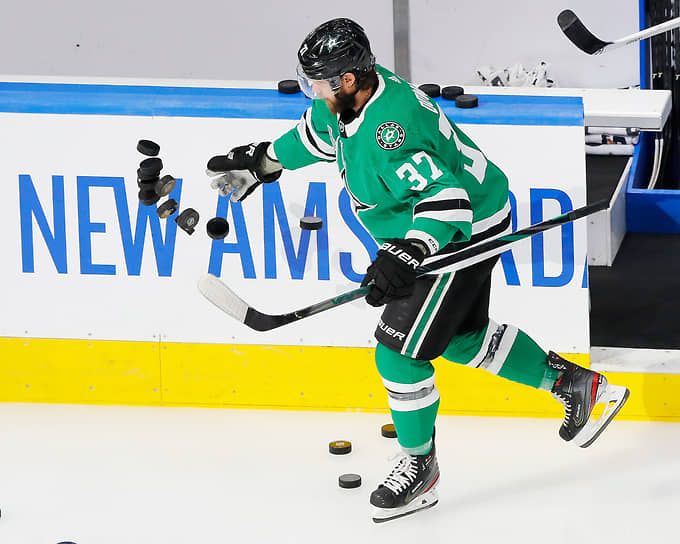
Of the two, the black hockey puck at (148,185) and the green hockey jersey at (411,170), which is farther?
the black hockey puck at (148,185)

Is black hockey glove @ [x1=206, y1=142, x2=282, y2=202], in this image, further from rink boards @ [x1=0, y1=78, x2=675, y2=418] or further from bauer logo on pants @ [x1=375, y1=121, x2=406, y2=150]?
bauer logo on pants @ [x1=375, y1=121, x2=406, y2=150]

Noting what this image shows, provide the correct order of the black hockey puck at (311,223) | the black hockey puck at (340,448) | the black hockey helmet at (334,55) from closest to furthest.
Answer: the black hockey helmet at (334,55) → the black hockey puck at (340,448) → the black hockey puck at (311,223)

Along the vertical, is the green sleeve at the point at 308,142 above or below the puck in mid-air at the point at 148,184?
above

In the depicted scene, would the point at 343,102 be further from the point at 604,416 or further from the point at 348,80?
the point at 604,416

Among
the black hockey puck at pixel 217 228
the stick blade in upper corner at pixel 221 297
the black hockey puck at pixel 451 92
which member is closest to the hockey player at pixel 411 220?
the black hockey puck at pixel 217 228

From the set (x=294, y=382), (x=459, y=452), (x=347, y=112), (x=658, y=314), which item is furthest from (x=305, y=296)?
(x=658, y=314)

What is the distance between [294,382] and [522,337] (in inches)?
33.4

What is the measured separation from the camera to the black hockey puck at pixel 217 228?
11.4 feet

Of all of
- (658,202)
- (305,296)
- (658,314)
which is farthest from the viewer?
(658,202)

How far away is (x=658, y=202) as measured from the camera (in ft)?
18.6

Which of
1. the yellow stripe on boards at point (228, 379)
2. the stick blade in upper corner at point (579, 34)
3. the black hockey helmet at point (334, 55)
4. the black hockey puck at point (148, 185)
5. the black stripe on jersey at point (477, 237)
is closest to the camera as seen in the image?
the black hockey helmet at point (334, 55)

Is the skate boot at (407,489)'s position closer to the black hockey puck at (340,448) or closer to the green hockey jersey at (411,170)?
the black hockey puck at (340,448)

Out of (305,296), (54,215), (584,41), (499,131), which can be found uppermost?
(584,41)

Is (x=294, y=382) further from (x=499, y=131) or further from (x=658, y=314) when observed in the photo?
(x=658, y=314)
